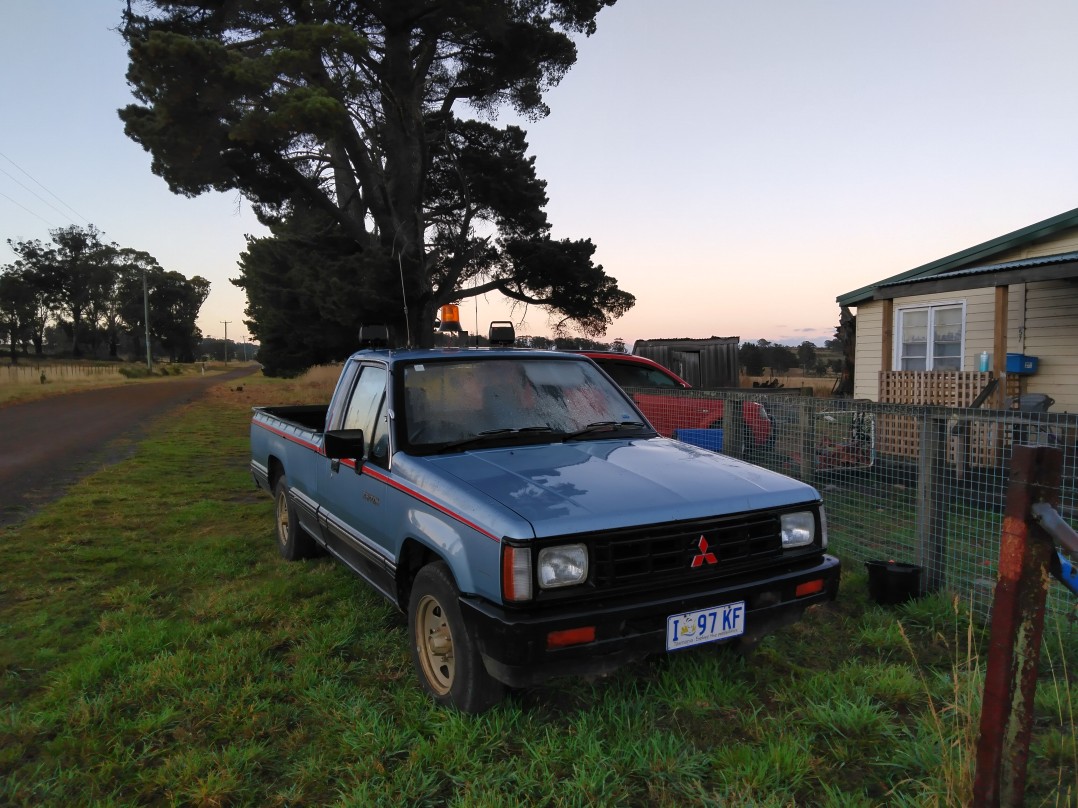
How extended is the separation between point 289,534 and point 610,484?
359 centimetres

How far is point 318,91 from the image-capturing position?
44.2ft

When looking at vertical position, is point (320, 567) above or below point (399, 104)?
below

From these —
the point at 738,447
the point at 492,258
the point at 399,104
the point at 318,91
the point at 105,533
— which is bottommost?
the point at 105,533

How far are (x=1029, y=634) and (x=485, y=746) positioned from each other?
1.99 metres

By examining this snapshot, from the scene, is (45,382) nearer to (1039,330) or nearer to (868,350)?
(868,350)

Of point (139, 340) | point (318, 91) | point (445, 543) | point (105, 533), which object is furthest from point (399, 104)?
point (139, 340)

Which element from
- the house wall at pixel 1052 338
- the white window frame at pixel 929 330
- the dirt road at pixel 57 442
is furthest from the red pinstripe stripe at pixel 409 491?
the white window frame at pixel 929 330

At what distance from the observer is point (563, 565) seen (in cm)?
269

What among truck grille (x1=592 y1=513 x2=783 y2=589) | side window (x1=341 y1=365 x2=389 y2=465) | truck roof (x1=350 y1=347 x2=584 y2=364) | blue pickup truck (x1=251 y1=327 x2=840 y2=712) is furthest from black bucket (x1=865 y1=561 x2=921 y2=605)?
side window (x1=341 y1=365 x2=389 y2=465)

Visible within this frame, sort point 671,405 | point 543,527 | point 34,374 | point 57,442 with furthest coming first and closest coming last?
point 34,374, point 57,442, point 671,405, point 543,527

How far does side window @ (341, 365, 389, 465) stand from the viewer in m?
3.86

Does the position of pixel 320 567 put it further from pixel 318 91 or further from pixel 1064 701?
pixel 318 91

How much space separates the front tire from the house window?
38.8 ft

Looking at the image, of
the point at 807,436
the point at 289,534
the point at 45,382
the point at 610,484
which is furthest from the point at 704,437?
the point at 45,382
